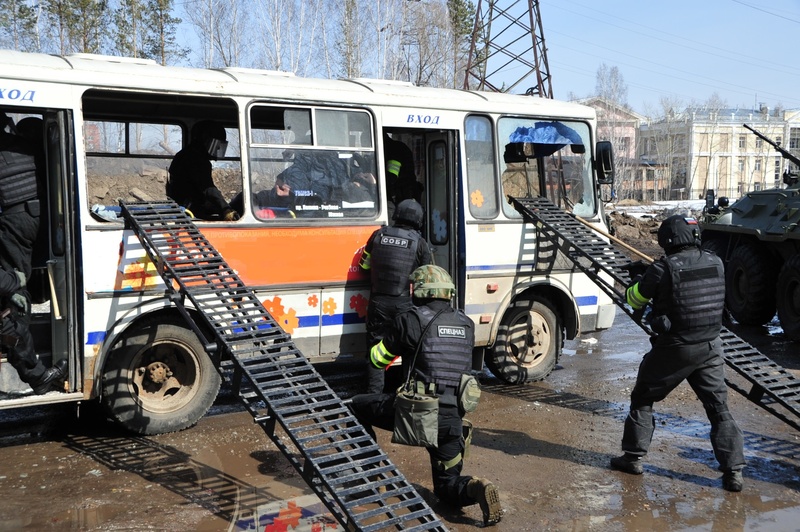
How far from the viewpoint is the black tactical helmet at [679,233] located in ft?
18.8

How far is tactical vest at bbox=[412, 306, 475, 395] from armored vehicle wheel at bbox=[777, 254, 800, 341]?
303 inches

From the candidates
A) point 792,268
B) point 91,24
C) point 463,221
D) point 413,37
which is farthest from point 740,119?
point 463,221

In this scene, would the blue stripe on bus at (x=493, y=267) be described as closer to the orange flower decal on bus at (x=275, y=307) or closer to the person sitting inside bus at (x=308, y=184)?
the person sitting inside bus at (x=308, y=184)

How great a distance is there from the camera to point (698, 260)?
222 inches

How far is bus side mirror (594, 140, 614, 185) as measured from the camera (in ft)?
26.8

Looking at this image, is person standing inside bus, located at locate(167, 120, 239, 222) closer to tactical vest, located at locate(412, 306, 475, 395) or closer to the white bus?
the white bus

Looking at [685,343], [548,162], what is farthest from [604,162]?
[685,343]

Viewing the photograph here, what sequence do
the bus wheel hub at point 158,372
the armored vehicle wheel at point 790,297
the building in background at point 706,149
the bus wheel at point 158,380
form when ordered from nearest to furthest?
the bus wheel at point 158,380 < the bus wheel hub at point 158,372 < the armored vehicle wheel at point 790,297 < the building in background at point 706,149

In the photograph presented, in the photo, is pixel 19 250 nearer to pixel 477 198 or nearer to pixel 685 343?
pixel 477 198

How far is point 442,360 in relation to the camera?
475cm

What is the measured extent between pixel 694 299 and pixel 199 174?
411 centimetres

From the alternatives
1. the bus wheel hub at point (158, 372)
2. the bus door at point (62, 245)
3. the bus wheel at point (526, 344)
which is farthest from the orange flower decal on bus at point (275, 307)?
the bus wheel at point (526, 344)

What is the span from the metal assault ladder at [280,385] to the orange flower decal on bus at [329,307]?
0.99 metres

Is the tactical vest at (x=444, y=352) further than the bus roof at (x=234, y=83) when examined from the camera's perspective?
No
